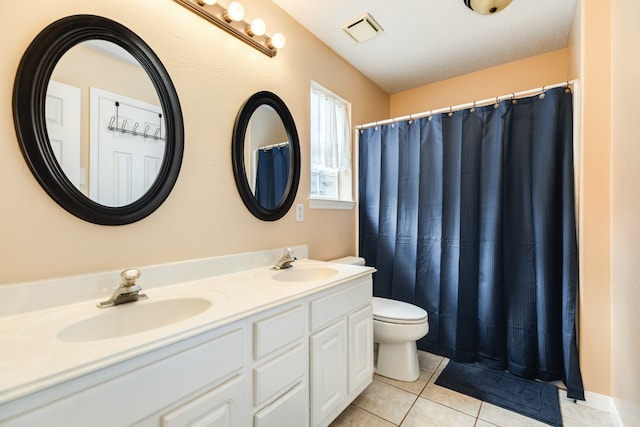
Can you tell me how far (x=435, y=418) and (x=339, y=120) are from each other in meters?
2.13

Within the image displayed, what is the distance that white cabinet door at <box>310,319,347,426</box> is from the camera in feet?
4.00

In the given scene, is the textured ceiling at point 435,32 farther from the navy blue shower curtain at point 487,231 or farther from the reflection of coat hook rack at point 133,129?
the reflection of coat hook rack at point 133,129

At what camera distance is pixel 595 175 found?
1.56m

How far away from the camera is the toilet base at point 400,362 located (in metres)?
1.83

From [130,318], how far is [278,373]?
1.86ft

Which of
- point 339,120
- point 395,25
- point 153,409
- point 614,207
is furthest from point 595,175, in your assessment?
point 153,409

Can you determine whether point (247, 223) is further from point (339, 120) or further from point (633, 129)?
point (633, 129)

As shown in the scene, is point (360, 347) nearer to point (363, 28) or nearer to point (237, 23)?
point (237, 23)

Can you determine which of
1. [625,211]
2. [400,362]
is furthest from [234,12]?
[400,362]

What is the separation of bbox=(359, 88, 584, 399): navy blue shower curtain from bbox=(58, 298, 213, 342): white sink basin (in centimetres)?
167

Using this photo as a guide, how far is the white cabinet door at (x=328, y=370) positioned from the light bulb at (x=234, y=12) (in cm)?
159

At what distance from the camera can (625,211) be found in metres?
1.30

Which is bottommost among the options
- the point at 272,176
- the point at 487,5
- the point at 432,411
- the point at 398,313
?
the point at 432,411

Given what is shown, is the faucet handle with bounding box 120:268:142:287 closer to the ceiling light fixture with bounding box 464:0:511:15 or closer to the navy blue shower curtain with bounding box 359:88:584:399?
the navy blue shower curtain with bounding box 359:88:584:399
